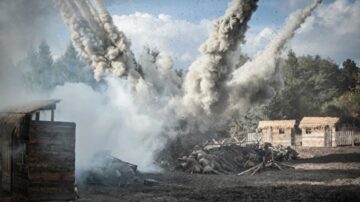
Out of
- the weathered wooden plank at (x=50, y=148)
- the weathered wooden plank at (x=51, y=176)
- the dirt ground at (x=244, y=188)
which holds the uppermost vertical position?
the weathered wooden plank at (x=50, y=148)

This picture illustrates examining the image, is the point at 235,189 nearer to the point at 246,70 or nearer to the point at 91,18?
the point at 246,70

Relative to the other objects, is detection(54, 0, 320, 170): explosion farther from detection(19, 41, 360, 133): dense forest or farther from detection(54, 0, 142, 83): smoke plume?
detection(19, 41, 360, 133): dense forest

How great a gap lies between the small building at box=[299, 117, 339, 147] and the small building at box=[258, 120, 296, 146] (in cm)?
180

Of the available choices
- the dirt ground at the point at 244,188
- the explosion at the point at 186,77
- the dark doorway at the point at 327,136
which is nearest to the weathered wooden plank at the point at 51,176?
the dirt ground at the point at 244,188

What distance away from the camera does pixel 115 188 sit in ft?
80.2

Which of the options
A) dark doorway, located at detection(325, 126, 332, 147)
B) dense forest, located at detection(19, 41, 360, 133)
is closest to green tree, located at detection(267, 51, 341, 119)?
dense forest, located at detection(19, 41, 360, 133)

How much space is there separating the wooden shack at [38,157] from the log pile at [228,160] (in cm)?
1688

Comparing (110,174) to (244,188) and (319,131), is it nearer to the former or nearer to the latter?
(244,188)

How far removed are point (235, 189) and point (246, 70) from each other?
67.8 ft

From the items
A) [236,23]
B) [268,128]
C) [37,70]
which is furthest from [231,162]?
[37,70]

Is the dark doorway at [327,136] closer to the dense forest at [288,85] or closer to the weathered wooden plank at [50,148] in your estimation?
the dense forest at [288,85]

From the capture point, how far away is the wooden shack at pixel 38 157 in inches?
705

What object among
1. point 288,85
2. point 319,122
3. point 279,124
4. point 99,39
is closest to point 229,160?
point 99,39

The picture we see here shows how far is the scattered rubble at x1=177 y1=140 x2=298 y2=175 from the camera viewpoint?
34500mm
